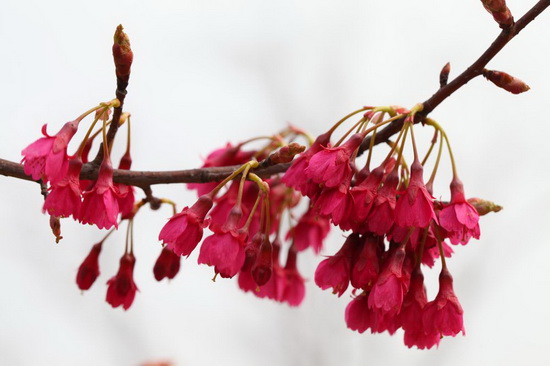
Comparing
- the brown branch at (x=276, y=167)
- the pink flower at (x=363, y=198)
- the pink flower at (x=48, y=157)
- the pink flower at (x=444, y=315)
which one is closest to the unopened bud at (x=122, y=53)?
the brown branch at (x=276, y=167)

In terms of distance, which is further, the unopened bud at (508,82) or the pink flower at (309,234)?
the pink flower at (309,234)

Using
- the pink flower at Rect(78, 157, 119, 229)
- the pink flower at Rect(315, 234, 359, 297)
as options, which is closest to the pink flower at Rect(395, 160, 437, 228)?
the pink flower at Rect(315, 234, 359, 297)

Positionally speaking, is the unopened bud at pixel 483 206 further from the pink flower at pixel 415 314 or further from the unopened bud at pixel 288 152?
the unopened bud at pixel 288 152

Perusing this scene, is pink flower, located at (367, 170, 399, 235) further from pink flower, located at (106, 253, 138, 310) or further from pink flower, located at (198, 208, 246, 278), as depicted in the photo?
pink flower, located at (106, 253, 138, 310)

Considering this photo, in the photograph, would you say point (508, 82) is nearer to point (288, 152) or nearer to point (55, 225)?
point (288, 152)

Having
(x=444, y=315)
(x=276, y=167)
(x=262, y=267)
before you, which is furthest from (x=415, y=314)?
(x=276, y=167)
